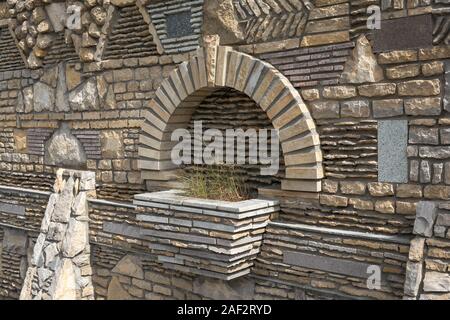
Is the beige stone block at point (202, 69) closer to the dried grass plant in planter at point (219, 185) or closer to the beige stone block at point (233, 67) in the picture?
the beige stone block at point (233, 67)

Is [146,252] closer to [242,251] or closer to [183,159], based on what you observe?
[183,159]

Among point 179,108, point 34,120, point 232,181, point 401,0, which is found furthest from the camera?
point 34,120

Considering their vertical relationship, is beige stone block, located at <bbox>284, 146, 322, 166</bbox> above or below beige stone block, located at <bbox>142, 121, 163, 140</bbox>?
below

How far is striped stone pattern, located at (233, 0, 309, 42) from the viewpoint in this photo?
3.68 meters

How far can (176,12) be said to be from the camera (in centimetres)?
439

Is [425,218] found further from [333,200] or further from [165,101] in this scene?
[165,101]

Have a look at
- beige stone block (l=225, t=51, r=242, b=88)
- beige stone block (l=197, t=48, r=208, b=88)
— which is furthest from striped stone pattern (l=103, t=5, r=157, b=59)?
beige stone block (l=225, t=51, r=242, b=88)

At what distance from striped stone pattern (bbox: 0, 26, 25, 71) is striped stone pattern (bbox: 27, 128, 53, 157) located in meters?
0.82

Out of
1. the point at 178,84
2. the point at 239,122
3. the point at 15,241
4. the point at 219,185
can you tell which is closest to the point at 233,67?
the point at 239,122

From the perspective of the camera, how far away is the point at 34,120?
225 inches

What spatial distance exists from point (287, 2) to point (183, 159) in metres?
1.70

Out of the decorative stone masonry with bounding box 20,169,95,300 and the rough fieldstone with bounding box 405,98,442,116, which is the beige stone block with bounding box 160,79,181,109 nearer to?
the decorative stone masonry with bounding box 20,169,95,300

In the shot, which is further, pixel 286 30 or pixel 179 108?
pixel 179 108
